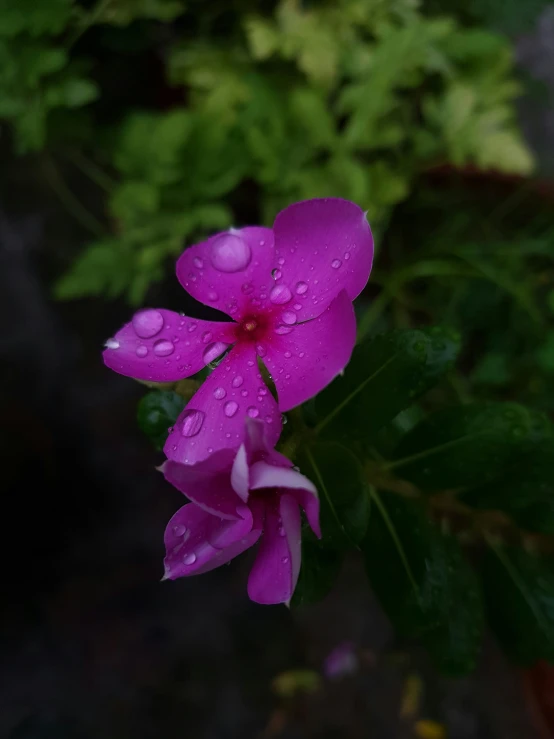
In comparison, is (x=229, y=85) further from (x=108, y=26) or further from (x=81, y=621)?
(x=81, y=621)

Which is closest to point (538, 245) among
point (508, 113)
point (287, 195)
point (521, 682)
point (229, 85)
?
point (508, 113)

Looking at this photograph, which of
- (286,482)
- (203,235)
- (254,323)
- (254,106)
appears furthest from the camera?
(203,235)

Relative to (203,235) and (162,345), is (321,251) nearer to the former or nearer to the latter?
(162,345)

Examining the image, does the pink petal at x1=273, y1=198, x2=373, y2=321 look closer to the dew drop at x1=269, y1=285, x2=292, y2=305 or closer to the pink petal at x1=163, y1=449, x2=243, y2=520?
the dew drop at x1=269, y1=285, x2=292, y2=305

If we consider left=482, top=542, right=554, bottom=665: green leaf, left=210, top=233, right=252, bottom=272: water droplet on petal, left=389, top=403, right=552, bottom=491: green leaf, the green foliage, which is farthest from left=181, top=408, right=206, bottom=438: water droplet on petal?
the green foliage

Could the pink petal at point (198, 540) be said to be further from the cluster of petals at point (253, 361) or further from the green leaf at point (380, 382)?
the green leaf at point (380, 382)

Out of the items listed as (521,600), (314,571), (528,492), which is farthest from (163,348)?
(521,600)
